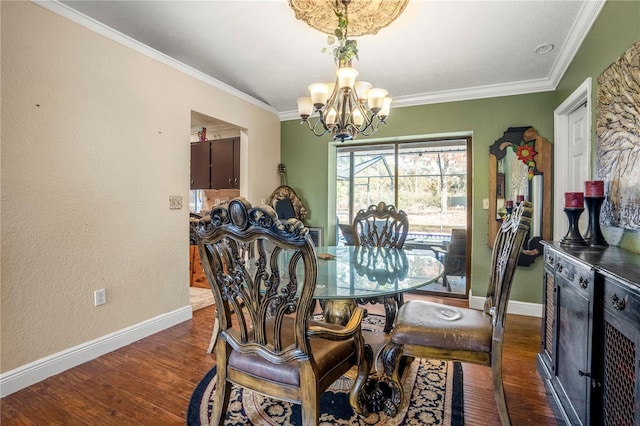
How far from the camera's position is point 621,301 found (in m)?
1.08

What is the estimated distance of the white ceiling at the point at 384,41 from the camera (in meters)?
2.11

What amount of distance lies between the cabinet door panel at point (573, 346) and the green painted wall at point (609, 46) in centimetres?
40

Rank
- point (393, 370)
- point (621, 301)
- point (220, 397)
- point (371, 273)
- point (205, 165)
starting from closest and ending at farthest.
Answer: point (621, 301) → point (220, 397) → point (393, 370) → point (371, 273) → point (205, 165)

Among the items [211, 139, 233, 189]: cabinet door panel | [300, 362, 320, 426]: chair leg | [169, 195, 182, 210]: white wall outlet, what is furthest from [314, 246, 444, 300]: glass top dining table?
[211, 139, 233, 189]: cabinet door panel

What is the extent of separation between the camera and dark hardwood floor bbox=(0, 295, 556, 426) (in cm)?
168

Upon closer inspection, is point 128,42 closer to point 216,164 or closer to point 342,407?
point 216,164

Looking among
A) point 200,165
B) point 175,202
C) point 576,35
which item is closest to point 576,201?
point 576,35

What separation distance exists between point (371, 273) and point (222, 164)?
10.1 ft

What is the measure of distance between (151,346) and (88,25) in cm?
246

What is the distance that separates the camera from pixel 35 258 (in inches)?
80.0

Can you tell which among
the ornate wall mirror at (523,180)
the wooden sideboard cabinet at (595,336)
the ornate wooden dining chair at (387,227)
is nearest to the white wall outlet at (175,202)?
the ornate wooden dining chair at (387,227)

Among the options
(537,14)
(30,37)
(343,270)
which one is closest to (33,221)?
(30,37)

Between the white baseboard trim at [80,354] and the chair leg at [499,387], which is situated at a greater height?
the chair leg at [499,387]

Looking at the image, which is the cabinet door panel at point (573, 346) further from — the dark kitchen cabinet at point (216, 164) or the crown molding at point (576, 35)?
the dark kitchen cabinet at point (216, 164)
